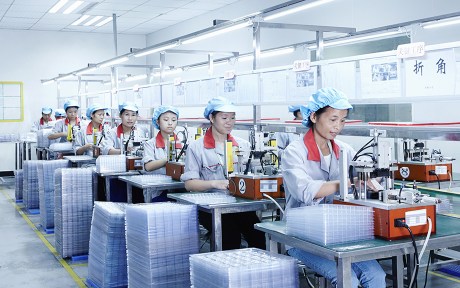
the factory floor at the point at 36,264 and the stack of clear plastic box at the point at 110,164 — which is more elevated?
the stack of clear plastic box at the point at 110,164

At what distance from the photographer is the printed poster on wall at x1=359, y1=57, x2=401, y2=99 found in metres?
3.69

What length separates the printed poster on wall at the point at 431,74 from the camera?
11.0 feet

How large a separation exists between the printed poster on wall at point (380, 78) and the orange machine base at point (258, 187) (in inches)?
37.8

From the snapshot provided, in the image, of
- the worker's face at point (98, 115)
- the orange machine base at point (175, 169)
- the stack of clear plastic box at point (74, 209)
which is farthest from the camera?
the worker's face at point (98, 115)

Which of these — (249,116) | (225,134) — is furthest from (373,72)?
(249,116)

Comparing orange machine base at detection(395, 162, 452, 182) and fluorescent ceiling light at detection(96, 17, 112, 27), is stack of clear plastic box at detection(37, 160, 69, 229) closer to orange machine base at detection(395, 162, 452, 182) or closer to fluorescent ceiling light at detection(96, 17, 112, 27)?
orange machine base at detection(395, 162, 452, 182)

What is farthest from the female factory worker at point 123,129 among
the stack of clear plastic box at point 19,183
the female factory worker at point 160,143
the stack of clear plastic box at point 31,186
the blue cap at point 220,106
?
the stack of clear plastic box at point 19,183

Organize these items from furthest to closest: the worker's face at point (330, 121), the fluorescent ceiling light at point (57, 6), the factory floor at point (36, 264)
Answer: the fluorescent ceiling light at point (57, 6), the factory floor at point (36, 264), the worker's face at point (330, 121)

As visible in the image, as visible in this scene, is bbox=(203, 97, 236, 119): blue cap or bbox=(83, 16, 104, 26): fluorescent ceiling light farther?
bbox=(83, 16, 104, 26): fluorescent ceiling light

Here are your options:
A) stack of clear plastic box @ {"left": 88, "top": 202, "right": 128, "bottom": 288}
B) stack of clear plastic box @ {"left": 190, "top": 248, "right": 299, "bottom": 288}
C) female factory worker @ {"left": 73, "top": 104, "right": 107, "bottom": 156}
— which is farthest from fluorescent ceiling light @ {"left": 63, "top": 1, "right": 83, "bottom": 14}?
stack of clear plastic box @ {"left": 190, "top": 248, "right": 299, "bottom": 288}

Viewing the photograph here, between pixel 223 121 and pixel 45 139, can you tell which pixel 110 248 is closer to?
pixel 223 121

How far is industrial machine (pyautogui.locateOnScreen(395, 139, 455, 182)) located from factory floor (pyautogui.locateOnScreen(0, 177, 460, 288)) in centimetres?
84

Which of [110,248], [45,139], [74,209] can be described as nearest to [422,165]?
[110,248]

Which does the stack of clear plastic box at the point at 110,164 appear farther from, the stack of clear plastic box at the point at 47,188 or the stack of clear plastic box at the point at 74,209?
the stack of clear plastic box at the point at 47,188
